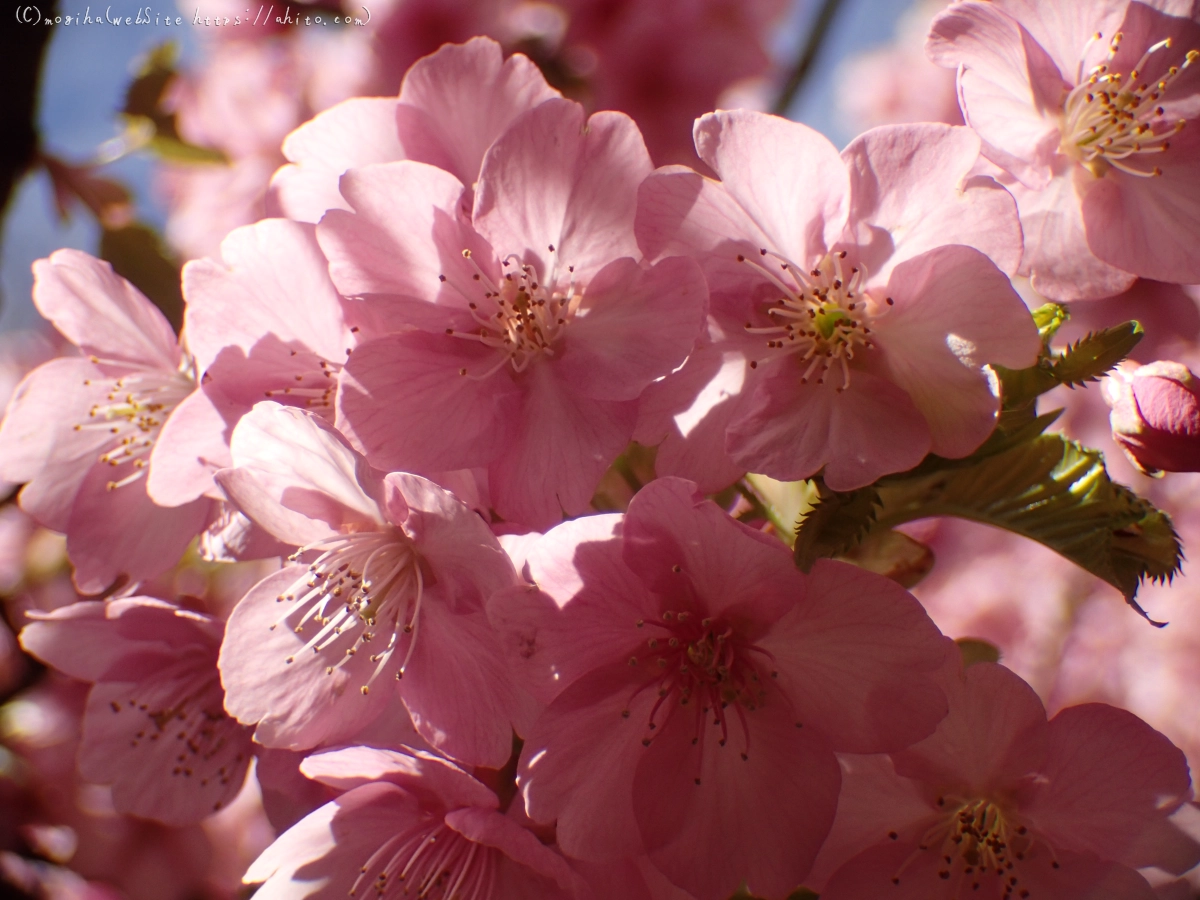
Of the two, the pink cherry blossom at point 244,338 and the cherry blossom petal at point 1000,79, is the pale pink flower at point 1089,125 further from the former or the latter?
the pink cherry blossom at point 244,338

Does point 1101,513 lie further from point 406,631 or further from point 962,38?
point 406,631

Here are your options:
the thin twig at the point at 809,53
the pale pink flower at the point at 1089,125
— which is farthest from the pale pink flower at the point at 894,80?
the pale pink flower at the point at 1089,125

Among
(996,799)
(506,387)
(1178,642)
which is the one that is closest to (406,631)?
(506,387)

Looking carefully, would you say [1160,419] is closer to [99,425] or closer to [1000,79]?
[1000,79]

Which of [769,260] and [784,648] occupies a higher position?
[769,260]

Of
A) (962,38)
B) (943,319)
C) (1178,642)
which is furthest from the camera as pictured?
(1178,642)

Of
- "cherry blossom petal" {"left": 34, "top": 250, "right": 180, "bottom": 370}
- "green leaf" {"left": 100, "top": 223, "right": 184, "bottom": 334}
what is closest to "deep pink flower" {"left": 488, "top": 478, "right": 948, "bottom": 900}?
"cherry blossom petal" {"left": 34, "top": 250, "right": 180, "bottom": 370}

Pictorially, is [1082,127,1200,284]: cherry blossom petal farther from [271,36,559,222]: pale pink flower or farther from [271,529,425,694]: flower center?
[271,529,425,694]: flower center
